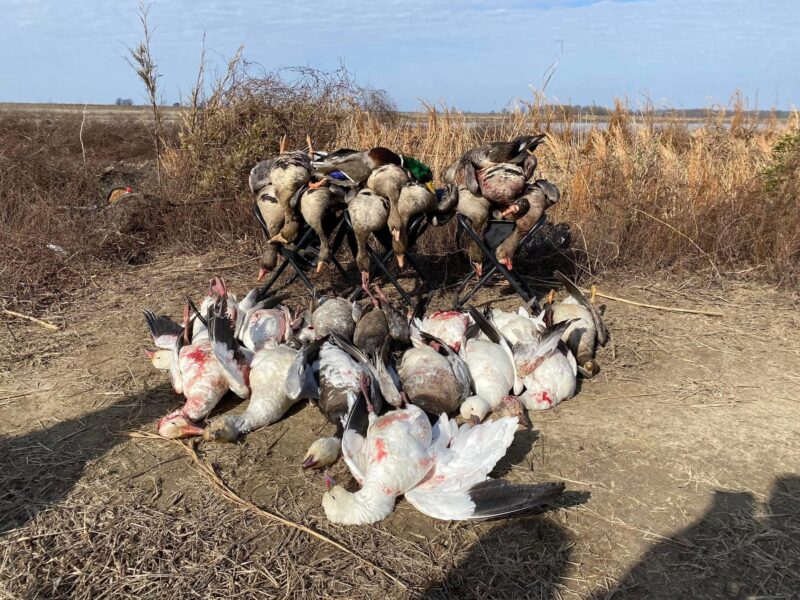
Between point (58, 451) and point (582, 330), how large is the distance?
139 inches

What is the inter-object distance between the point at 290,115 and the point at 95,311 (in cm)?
415

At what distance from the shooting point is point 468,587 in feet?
8.15

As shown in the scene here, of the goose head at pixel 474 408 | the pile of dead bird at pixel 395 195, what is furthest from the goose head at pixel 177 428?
the pile of dead bird at pixel 395 195

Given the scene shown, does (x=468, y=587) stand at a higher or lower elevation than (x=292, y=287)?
lower

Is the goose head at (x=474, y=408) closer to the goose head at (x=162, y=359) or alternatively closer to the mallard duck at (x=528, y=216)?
the mallard duck at (x=528, y=216)

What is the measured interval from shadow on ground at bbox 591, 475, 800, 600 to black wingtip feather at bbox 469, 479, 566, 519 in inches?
17.6

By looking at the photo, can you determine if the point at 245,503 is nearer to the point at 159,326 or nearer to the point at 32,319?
the point at 159,326

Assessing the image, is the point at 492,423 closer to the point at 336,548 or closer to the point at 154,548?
the point at 336,548

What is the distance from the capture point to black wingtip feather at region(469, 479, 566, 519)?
2719 millimetres

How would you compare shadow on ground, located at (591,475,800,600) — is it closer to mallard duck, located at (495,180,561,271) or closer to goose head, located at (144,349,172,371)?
mallard duck, located at (495,180,561,271)

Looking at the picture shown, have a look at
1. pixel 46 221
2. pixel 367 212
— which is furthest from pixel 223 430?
pixel 46 221

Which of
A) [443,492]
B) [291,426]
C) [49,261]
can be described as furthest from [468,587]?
[49,261]

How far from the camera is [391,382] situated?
3541 millimetres

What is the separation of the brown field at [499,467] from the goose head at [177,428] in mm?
82
